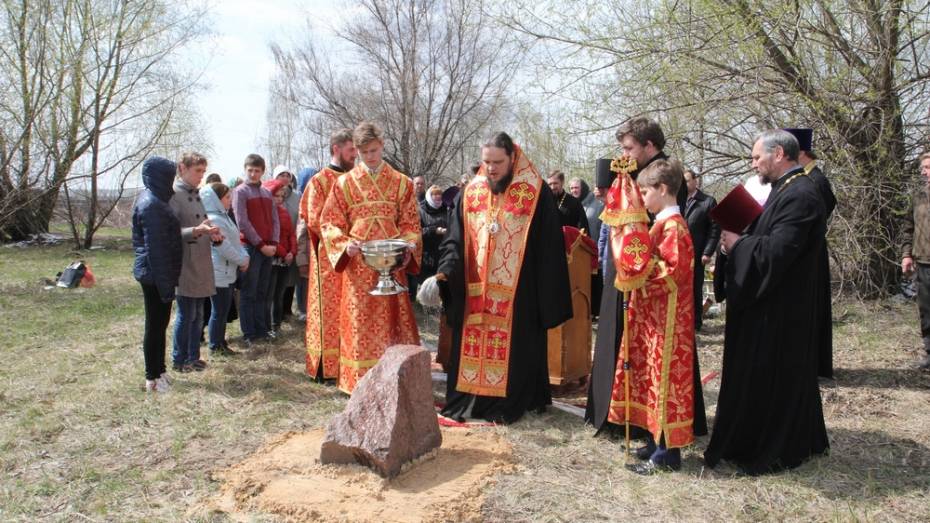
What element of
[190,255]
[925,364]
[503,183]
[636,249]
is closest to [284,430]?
[190,255]

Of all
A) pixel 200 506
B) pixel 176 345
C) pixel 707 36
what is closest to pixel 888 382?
pixel 707 36

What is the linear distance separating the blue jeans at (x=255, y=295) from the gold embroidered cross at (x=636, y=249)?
15.1ft

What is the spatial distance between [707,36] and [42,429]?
767cm

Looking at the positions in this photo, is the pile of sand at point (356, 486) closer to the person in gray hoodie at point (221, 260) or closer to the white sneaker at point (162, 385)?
the white sneaker at point (162, 385)

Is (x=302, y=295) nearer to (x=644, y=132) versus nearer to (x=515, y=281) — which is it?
(x=515, y=281)

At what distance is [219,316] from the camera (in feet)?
22.2

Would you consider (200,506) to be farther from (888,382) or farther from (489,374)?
(888,382)

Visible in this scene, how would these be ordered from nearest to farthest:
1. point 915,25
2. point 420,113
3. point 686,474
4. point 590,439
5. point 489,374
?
point 686,474
point 590,439
point 489,374
point 915,25
point 420,113

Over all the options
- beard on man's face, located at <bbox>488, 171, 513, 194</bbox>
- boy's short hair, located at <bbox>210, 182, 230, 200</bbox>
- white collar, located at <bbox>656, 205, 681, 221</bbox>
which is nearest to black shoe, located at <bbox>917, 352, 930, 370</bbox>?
white collar, located at <bbox>656, 205, 681, 221</bbox>

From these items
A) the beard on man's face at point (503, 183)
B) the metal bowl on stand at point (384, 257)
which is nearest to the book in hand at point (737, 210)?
the beard on man's face at point (503, 183)

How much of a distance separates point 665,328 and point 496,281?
1.45 m

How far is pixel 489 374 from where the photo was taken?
4969 millimetres

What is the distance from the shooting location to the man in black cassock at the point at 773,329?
370 cm

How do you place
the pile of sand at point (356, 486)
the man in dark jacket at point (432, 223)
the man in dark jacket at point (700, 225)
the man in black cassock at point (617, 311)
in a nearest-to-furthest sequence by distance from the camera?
1. the pile of sand at point (356, 486)
2. the man in black cassock at point (617, 311)
3. the man in dark jacket at point (700, 225)
4. the man in dark jacket at point (432, 223)
